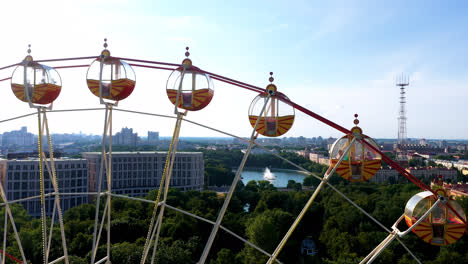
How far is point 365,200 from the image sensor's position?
113 feet

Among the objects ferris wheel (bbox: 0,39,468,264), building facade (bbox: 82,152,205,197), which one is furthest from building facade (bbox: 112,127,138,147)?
ferris wheel (bbox: 0,39,468,264)

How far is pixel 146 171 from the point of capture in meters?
56.4

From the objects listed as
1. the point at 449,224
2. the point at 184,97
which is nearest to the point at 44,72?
the point at 184,97

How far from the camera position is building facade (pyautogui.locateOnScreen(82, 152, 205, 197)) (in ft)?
177

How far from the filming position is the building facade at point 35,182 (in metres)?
41.9

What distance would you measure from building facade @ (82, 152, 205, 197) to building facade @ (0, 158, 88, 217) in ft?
9.41

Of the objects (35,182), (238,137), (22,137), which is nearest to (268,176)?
(35,182)

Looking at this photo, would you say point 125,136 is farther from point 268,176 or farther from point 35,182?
point 35,182

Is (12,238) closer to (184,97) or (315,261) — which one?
(315,261)

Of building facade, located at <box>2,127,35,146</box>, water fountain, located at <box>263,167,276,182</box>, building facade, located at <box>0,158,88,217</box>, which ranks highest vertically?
building facade, located at <box>2,127,35,146</box>

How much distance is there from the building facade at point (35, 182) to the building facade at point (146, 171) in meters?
2.87

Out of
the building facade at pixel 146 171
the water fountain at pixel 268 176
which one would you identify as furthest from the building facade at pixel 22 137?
the water fountain at pixel 268 176

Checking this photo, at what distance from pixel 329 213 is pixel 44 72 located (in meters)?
27.5

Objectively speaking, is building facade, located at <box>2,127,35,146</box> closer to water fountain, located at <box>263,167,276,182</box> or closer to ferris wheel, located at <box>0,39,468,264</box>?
water fountain, located at <box>263,167,276,182</box>
